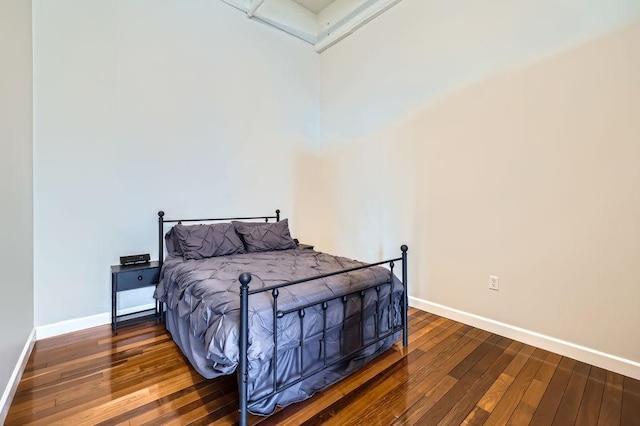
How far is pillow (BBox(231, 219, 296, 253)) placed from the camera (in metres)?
3.09

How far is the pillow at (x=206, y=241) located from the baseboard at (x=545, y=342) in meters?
2.03

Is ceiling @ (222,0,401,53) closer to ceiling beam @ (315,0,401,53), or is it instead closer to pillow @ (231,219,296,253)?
ceiling beam @ (315,0,401,53)

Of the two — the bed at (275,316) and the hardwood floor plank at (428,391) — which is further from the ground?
the bed at (275,316)

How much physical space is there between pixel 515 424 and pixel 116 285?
9.49 ft

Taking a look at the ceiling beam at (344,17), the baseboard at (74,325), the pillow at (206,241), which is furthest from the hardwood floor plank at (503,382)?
the ceiling beam at (344,17)

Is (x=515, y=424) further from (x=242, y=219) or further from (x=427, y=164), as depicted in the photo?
(x=242, y=219)

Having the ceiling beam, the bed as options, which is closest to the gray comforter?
the bed

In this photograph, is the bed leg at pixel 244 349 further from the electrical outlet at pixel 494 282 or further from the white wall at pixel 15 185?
the electrical outlet at pixel 494 282

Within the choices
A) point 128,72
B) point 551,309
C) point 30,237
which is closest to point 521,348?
point 551,309

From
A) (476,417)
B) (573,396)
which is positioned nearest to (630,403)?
(573,396)

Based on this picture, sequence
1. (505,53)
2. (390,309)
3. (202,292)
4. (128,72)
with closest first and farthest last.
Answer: (202,292)
(390,309)
(505,53)
(128,72)

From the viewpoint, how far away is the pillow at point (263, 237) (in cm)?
309

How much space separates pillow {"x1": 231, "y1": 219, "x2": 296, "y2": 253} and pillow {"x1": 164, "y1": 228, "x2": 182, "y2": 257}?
22.7 inches

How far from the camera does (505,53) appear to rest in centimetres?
248
